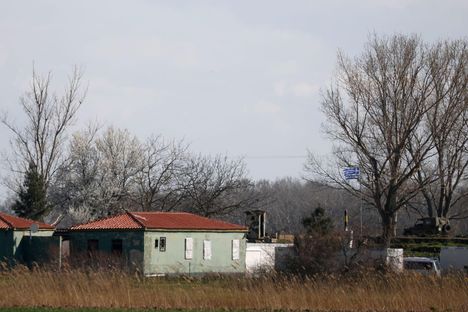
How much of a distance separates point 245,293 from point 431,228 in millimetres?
41332

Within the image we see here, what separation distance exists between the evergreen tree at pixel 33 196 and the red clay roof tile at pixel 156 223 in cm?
1645

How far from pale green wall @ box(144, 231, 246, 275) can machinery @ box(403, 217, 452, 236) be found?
17272 mm

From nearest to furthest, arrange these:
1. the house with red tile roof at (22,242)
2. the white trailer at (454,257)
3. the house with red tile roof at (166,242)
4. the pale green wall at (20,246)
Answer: the white trailer at (454,257) < the house with red tile roof at (166,242) < the house with red tile roof at (22,242) < the pale green wall at (20,246)

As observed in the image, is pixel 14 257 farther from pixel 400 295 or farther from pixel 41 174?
pixel 400 295

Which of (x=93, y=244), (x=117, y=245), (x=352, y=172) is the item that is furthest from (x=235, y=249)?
(x=352, y=172)

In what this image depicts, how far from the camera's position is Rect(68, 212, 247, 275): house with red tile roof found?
151ft

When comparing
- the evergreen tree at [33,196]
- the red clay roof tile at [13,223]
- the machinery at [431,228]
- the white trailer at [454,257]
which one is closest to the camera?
the white trailer at [454,257]

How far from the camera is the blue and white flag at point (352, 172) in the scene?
2258 inches

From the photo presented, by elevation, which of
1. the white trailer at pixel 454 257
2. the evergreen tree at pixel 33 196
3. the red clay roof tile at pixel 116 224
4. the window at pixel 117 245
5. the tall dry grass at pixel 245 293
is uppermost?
the evergreen tree at pixel 33 196

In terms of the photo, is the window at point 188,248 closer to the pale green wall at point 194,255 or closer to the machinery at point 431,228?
the pale green wall at point 194,255

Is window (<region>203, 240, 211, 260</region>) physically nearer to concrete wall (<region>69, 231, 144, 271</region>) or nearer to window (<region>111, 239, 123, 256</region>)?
concrete wall (<region>69, 231, 144, 271</region>)

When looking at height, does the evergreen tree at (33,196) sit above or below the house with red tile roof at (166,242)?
above

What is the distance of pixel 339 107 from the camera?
57125mm

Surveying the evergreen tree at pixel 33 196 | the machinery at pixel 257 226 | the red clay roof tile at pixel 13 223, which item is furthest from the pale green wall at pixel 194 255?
the evergreen tree at pixel 33 196
